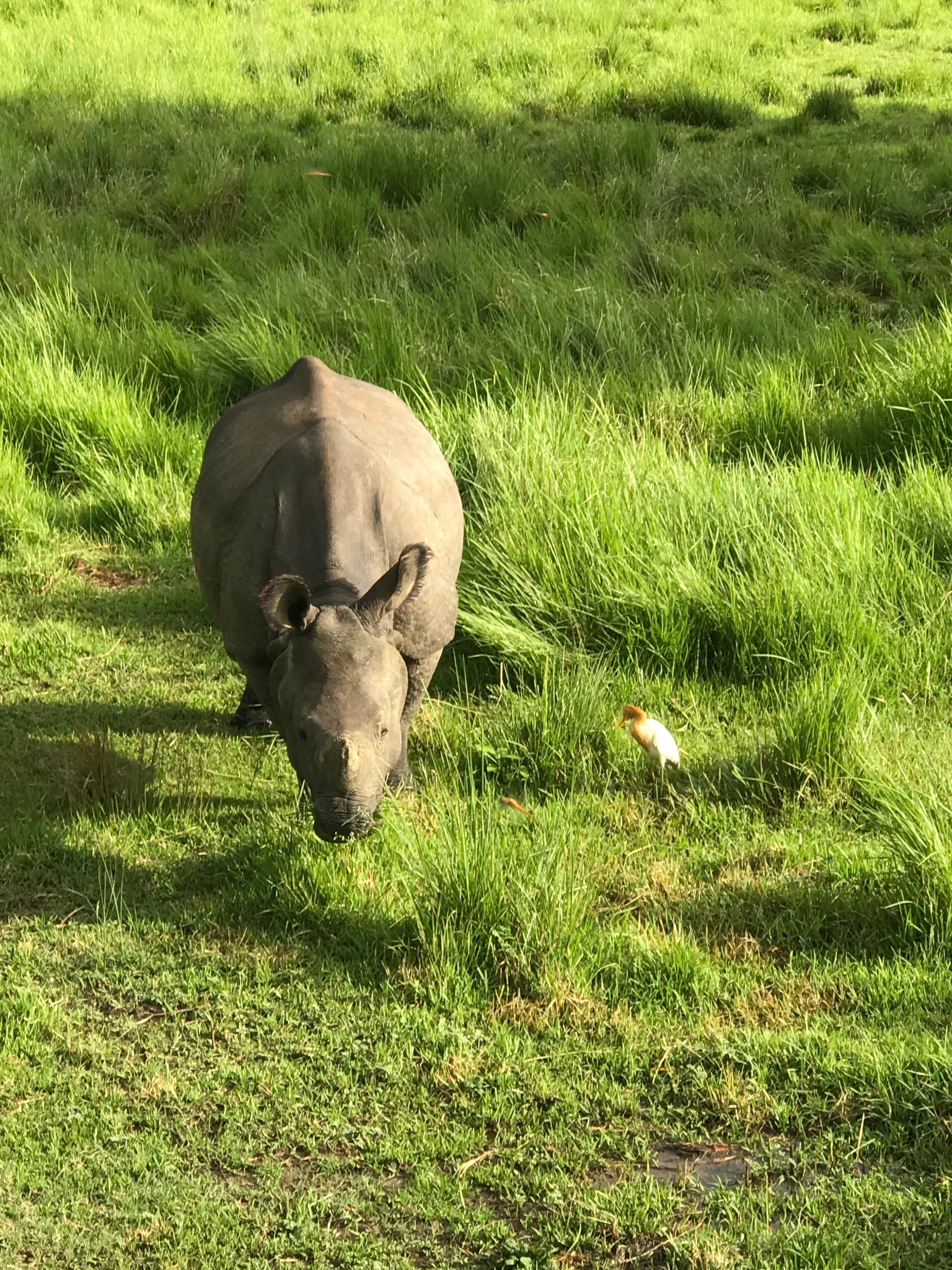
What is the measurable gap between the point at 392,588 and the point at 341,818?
0.68 meters

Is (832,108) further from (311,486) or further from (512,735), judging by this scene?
(311,486)

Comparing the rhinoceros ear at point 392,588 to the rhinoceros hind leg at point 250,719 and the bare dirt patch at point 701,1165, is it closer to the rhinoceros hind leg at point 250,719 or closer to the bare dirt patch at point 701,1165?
the rhinoceros hind leg at point 250,719

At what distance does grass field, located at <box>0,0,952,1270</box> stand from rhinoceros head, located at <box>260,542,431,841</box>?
0.32m

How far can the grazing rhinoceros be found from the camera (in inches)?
156

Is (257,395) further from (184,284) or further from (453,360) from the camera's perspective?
(184,284)

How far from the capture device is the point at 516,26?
41.6ft

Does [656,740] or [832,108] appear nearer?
[656,740]

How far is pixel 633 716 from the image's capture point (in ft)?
16.1

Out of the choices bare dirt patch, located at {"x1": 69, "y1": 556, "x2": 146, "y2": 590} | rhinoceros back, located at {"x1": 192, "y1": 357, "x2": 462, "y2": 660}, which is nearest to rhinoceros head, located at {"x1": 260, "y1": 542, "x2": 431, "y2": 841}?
rhinoceros back, located at {"x1": 192, "y1": 357, "x2": 462, "y2": 660}

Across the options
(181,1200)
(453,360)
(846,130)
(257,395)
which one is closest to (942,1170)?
(181,1200)

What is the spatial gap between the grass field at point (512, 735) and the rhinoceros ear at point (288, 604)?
724 mm

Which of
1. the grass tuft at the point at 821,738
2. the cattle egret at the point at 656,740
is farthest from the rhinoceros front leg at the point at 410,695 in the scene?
the grass tuft at the point at 821,738

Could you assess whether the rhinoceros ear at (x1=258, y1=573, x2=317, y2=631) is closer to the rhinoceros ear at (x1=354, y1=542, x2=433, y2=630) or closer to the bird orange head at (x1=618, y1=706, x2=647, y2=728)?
the rhinoceros ear at (x1=354, y1=542, x2=433, y2=630)

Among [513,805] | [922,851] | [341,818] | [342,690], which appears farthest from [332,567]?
[922,851]
